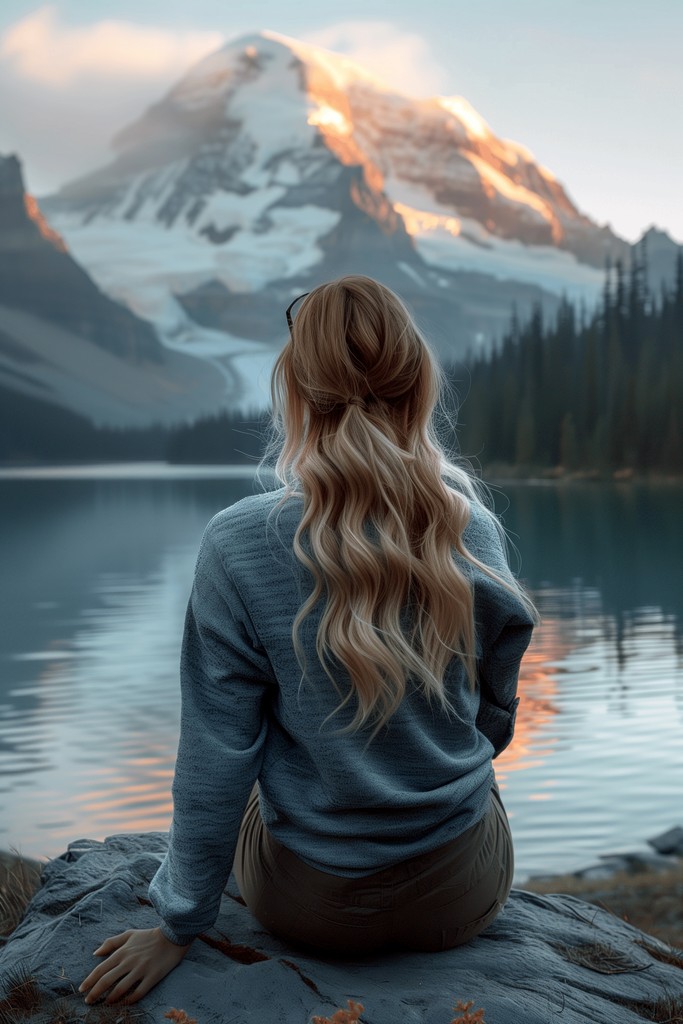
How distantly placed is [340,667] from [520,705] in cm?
807

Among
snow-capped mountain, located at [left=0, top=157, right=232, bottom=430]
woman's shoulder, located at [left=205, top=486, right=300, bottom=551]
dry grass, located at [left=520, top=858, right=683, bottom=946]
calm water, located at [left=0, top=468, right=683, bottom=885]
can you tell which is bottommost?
calm water, located at [left=0, top=468, right=683, bottom=885]

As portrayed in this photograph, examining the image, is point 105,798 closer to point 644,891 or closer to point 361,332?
point 644,891

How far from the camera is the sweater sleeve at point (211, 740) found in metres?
1.88

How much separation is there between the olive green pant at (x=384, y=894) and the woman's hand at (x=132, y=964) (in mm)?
204

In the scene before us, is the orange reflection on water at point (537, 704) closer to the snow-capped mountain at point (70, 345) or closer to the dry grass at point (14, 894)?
the dry grass at point (14, 894)

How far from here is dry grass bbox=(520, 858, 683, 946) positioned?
14.5 feet

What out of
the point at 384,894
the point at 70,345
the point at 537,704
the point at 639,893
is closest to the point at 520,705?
the point at 537,704

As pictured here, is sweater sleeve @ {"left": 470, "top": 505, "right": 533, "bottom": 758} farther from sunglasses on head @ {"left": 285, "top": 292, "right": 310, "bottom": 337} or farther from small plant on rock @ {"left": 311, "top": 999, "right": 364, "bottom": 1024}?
small plant on rock @ {"left": 311, "top": 999, "right": 364, "bottom": 1024}

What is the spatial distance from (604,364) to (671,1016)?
60947 mm

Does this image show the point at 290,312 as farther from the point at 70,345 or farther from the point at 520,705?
the point at 70,345

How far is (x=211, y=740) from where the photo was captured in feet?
6.22

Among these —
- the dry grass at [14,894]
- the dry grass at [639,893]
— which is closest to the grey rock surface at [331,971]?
the dry grass at [14,894]

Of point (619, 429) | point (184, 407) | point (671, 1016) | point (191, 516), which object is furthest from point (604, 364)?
point (184, 407)

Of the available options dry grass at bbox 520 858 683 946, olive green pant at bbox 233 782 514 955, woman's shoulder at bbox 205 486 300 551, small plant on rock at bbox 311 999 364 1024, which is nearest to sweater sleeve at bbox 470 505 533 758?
olive green pant at bbox 233 782 514 955
